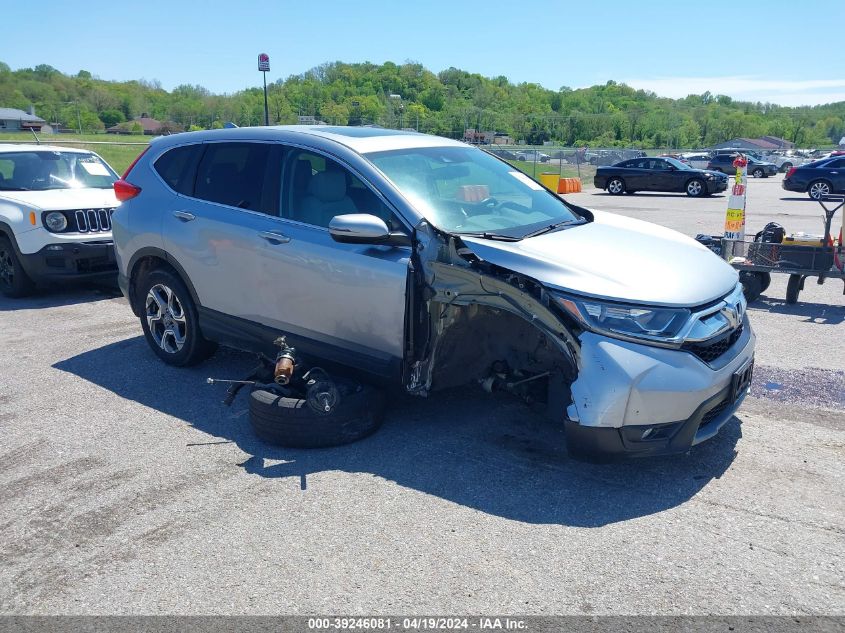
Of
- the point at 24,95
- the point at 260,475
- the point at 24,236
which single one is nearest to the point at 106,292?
the point at 24,236

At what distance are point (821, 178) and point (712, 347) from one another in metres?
24.5

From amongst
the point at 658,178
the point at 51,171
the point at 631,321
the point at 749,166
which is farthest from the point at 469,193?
the point at 749,166

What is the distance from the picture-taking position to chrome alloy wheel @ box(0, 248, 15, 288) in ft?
28.7

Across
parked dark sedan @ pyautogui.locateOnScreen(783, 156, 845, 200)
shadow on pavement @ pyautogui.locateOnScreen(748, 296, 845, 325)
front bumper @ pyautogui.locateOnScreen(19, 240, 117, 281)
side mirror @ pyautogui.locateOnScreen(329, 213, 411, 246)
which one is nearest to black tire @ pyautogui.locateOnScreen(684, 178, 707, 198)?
parked dark sedan @ pyautogui.locateOnScreen(783, 156, 845, 200)

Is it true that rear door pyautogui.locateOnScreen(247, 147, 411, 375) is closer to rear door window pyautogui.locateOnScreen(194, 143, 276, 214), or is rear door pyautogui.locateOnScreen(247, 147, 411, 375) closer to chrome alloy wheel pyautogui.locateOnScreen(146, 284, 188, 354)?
rear door window pyautogui.locateOnScreen(194, 143, 276, 214)

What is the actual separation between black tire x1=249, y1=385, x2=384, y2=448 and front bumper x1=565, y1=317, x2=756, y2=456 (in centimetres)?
133

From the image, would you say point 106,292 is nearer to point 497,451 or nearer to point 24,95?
point 497,451

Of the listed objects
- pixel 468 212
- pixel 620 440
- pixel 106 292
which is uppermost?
pixel 468 212

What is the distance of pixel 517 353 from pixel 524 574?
4.96ft

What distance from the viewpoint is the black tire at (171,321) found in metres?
5.81

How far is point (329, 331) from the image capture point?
4.86 meters

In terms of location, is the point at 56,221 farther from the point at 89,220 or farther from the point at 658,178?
the point at 658,178

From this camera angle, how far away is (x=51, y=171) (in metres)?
9.52

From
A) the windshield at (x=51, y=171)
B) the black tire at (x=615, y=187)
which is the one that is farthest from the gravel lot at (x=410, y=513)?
the black tire at (x=615, y=187)
